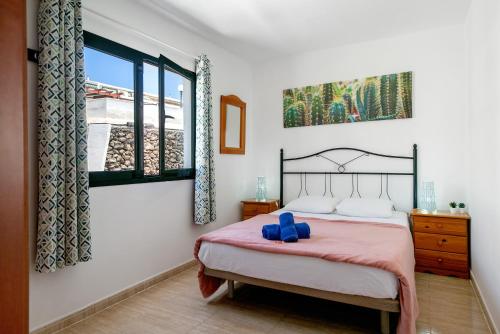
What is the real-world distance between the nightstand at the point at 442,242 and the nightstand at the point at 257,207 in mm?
1607

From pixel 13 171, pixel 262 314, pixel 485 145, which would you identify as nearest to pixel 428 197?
pixel 485 145

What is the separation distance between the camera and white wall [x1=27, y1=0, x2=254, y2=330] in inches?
80.9

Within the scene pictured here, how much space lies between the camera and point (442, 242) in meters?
3.02

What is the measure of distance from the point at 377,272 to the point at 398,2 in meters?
2.40

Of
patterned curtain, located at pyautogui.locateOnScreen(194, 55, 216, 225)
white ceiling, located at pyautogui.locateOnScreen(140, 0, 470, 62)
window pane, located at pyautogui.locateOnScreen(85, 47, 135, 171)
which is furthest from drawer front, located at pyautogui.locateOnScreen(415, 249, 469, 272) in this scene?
window pane, located at pyautogui.locateOnScreen(85, 47, 135, 171)

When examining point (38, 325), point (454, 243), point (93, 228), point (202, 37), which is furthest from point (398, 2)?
point (38, 325)

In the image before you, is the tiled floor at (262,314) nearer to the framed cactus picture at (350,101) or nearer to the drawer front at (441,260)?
the drawer front at (441,260)

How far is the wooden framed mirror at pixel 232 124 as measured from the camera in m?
3.89

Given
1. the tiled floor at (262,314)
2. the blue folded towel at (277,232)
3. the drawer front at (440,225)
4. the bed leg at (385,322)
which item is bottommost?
the tiled floor at (262,314)

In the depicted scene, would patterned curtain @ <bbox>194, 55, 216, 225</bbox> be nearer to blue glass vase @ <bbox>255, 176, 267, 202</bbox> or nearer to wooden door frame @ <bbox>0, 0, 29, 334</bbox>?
blue glass vase @ <bbox>255, 176, 267, 202</bbox>

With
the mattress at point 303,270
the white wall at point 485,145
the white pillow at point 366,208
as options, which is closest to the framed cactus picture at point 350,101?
the white wall at point 485,145

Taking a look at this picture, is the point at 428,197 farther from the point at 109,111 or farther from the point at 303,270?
the point at 109,111

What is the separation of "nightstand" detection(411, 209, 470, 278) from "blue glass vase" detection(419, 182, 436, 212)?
106 mm

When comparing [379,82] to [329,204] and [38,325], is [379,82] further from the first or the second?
[38,325]
